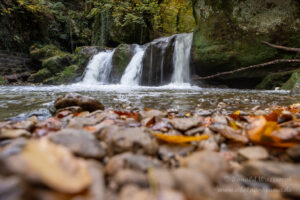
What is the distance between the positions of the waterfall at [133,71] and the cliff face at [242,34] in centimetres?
333

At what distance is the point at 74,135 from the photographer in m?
0.84

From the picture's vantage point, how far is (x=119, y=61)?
9.98m

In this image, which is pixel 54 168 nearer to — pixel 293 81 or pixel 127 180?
pixel 127 180

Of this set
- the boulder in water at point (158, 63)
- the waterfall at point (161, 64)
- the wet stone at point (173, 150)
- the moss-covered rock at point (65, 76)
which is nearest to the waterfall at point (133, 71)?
the waterfall at point (161, 64)

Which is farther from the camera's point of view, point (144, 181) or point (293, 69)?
point (293, 69)

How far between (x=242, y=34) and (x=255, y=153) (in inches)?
268

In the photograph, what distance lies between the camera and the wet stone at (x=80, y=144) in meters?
0.74

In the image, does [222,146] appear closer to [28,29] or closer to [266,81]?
[266,81]

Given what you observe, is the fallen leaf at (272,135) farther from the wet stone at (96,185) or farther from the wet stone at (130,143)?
the wet stone at (96,185)

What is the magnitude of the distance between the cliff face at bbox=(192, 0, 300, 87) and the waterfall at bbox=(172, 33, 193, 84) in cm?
66

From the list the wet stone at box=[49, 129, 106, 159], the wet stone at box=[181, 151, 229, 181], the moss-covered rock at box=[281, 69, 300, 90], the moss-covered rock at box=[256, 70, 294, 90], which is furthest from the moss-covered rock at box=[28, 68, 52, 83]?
the moss-covered rock at box=[281, 69, 300, 90]

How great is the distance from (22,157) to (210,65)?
744cm

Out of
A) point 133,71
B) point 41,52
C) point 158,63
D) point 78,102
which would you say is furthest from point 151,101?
point 41,52

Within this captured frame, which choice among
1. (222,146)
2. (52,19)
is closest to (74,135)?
(222,146)
